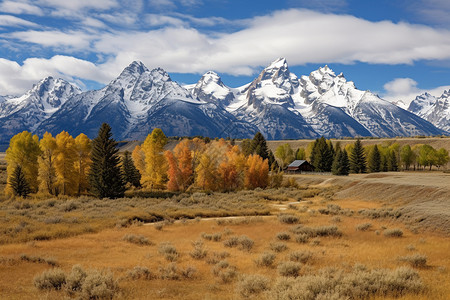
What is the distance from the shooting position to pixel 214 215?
119 ft

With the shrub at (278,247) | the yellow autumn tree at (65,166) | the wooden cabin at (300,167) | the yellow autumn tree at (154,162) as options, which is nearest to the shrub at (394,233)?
the shrub at (278,247)

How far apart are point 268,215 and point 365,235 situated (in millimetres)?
14066

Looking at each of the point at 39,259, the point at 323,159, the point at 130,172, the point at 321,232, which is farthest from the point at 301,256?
the point at 323,159

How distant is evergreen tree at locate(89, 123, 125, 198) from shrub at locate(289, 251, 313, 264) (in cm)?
3903

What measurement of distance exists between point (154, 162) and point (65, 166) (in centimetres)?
1522

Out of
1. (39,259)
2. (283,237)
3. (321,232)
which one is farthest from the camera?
(321,232)

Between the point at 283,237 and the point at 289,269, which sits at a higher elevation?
the point at 289,269

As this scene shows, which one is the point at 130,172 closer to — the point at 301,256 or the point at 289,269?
the point at 301,256

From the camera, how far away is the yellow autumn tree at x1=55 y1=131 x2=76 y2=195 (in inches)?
2111

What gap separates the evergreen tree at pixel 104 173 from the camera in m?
49.8

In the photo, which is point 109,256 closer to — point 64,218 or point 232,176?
point 64,218

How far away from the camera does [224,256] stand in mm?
18547

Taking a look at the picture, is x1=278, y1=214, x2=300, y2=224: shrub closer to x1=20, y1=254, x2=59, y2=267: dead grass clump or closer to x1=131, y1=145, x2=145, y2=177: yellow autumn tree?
x1=20, y1=254, x2=59, y2=267: dead grass clump

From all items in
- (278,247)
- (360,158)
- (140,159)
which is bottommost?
(278,247)
